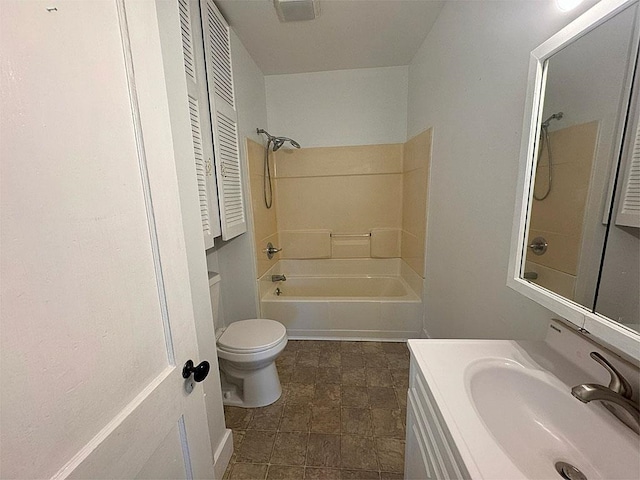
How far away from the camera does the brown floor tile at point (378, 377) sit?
189cm

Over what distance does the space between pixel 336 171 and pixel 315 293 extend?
138cm

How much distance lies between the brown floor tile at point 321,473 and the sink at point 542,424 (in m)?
0.94

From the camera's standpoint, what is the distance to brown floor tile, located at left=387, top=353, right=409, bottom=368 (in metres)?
2.09

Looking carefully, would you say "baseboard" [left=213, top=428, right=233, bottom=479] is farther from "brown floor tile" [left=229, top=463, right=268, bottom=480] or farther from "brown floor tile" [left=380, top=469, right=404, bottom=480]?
"brown floor tile" [left=380, top=469, right=404, bottom=480]

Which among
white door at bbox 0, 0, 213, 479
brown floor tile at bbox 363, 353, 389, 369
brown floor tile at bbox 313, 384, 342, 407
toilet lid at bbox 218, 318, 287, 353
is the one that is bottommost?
brown floor tile at bbox 363, 353, 389, 369

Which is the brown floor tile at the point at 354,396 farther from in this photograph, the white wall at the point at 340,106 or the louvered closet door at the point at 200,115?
the white wall at the point at 340,106

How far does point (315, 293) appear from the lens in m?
3.00

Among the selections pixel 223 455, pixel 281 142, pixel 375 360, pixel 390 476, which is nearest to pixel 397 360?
pixel 375 360

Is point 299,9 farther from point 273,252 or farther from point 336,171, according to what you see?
point 273,252

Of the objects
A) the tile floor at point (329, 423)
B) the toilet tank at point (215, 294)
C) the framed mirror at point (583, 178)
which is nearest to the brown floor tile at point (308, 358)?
the tile floor at point (329, 423)

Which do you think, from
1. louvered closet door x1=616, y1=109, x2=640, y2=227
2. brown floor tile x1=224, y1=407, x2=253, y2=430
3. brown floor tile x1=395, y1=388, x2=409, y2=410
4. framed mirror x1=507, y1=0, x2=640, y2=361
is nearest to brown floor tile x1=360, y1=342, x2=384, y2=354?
brown floor tile x1=395, y1=388, x2=409, y2=410

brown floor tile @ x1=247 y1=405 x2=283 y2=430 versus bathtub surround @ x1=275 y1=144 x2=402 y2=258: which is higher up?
bathtub surround @ x1=275 y1=144 x2=402 y2=258

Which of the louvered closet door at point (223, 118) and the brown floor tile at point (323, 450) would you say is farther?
the louvered closet door at point (223, 118)

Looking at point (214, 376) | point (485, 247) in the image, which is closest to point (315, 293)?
point (214, 376)
